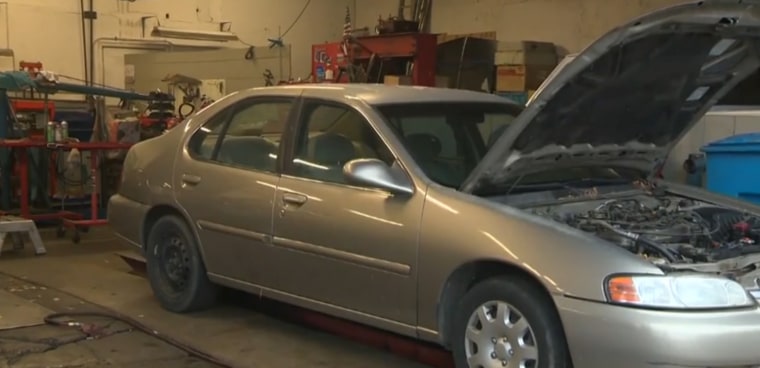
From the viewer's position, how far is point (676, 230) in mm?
3654

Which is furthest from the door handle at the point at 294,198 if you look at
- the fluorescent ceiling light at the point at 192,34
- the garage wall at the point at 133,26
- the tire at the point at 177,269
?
the fluorescent ceiling light at the point at 192,34

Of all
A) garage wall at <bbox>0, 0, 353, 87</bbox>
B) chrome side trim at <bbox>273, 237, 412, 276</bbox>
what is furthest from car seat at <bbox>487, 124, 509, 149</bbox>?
garage wall at <bbox>0, 0, 353, 87</bbox>

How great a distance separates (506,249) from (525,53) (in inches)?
280

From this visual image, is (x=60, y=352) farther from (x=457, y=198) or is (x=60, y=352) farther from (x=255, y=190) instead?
(x=457, y=198)

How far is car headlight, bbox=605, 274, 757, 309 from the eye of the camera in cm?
297

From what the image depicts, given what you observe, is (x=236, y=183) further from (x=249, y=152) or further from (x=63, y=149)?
(x=63, y=149)

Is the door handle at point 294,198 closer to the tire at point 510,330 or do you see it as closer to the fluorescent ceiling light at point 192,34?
the tire at point 510,330

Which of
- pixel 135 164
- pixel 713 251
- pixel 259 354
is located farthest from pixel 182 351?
pixel 713 251

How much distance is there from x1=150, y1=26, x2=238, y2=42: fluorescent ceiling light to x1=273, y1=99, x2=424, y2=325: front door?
8793mm

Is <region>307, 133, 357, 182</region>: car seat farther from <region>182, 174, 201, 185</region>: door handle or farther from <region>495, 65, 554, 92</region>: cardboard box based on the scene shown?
<region>495, 65, 554, 92</region>: cardboard box

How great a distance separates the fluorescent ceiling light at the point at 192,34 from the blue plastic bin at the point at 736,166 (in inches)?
357

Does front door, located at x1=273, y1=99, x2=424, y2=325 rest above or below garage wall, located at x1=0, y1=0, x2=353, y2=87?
below

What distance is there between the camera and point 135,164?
5418 mm

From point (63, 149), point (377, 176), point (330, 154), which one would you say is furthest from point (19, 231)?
point (377, 176)
